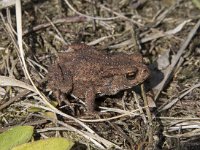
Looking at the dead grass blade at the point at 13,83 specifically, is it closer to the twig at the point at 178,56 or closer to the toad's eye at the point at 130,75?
the toad's eye at the point at 130,75

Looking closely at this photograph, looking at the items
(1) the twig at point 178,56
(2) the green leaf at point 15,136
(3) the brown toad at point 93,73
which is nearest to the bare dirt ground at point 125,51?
(1) the twig at point 178,56

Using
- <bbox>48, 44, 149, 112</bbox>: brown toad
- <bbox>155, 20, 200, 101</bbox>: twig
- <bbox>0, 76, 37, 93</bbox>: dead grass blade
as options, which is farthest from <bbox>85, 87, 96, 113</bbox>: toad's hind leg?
<bbox>155, 20, 200, 101</bbox>: twig

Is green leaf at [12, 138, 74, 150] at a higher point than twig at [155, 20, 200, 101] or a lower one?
lower

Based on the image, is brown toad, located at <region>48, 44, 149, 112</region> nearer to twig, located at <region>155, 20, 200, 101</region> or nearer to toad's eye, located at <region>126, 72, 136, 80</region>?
toad's eye, located at <region>126, 72, 136, 80</region>

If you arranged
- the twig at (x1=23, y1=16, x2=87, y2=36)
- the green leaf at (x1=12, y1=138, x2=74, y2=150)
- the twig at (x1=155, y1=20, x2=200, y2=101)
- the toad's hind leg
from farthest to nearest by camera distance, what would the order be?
the twig at (x1=23, y1=16, x2=87, y2=36) → the twig at (x1=155, y1=20, x2=200, y2=101) → the toad's hind leg → the green leaf at (x1=12, y1=138, x2=74, y2=150)

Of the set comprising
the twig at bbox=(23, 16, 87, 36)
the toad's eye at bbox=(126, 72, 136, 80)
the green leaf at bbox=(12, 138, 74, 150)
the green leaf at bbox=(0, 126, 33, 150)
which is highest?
the twig at bbox=(23, 16, 87, 36)

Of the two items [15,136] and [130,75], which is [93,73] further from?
[15,136]

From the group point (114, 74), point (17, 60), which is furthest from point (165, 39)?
point (17, 60)
